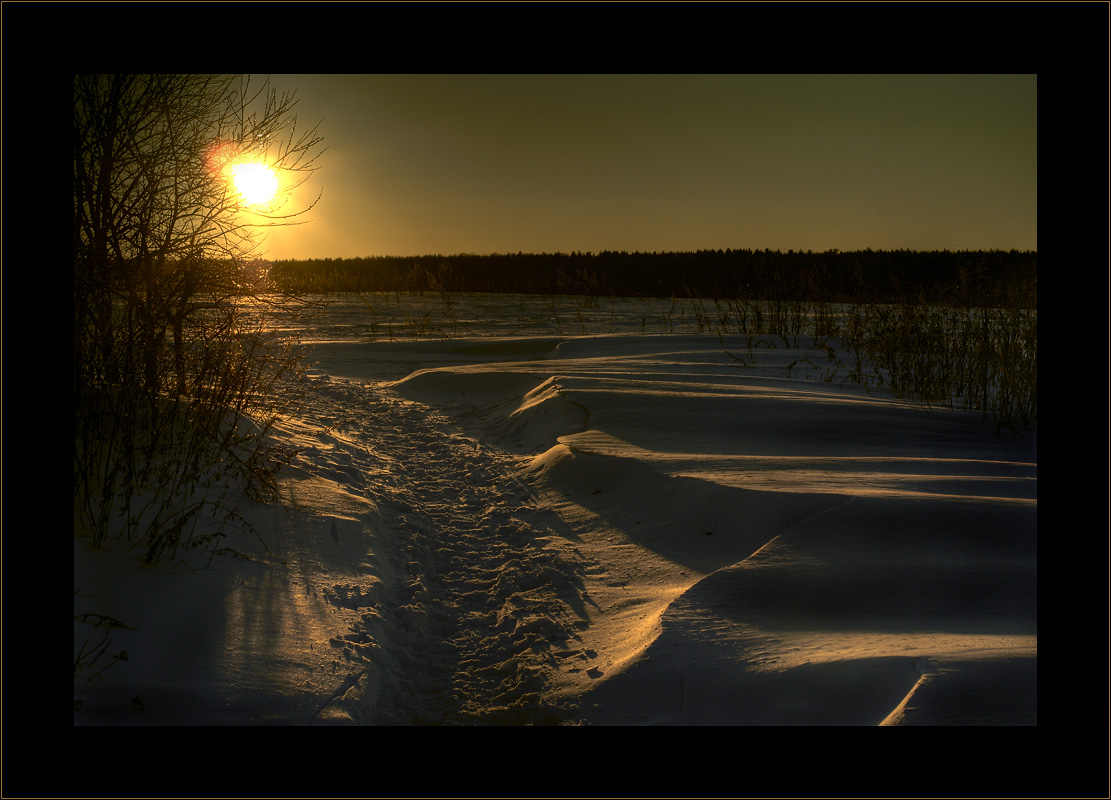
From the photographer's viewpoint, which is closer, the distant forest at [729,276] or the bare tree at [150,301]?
the bare tree at [150,301]

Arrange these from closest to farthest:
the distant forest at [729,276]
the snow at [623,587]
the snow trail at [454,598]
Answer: the snow at [623,587]
the snow trail at [454,598]
the distant forest at [729,276]

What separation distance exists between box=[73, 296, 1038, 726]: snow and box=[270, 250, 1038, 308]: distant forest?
51.7 inches

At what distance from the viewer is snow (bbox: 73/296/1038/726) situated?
2.06 m

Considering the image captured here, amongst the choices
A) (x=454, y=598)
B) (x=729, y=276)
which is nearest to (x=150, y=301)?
(x=454, y=598)

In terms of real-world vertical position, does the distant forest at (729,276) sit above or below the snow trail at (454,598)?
above

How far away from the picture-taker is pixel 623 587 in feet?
10.3

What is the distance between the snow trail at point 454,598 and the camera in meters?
2.32

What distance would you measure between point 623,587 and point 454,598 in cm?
83

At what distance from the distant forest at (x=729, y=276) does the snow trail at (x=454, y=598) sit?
1675 millimetres

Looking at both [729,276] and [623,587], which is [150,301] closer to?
[623,587]
